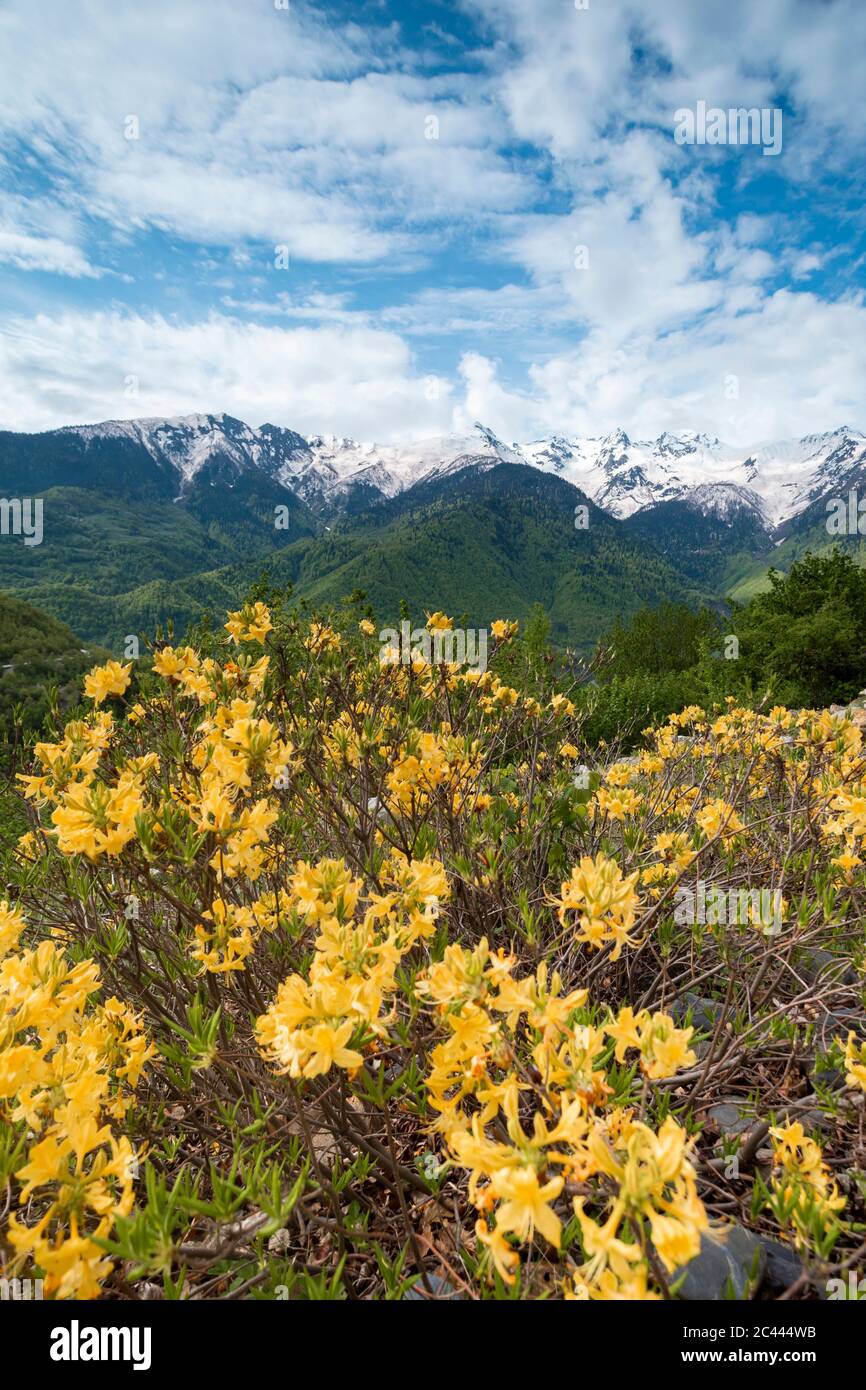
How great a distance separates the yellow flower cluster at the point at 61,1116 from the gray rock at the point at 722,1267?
1.62m

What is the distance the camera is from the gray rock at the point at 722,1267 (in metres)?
1.84

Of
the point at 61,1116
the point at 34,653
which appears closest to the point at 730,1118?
the point at 61,1116

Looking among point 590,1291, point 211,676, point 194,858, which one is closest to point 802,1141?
point 590,1291

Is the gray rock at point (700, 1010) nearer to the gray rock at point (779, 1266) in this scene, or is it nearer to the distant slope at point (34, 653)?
the gray rock at point (779, 1266)

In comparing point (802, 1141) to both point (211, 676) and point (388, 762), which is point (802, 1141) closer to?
point (388, 762)

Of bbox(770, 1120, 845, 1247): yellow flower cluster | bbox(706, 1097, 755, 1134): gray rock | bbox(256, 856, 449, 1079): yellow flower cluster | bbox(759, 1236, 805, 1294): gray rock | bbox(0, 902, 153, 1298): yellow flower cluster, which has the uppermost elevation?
bbox(256, 856, 449, 1079): yellow flower cluster

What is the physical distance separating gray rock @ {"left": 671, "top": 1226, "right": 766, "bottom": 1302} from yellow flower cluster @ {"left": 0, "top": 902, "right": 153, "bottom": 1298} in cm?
162

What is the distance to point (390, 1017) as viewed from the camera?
5.08 feet

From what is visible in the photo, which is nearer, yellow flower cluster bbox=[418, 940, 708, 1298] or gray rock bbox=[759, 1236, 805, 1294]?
yellow flower cluster bbox=[418, 940, 708, 1298]

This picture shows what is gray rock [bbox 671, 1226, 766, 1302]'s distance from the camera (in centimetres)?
184

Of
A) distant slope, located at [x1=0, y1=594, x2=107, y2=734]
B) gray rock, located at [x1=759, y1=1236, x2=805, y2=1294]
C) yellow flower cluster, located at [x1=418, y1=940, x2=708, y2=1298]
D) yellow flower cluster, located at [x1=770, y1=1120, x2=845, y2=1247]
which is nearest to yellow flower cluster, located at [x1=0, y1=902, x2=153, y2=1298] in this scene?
yellow flower cluster, located at [x1=418, y1=940, x2=708, y2=1298]

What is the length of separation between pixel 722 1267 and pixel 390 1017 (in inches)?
55.4

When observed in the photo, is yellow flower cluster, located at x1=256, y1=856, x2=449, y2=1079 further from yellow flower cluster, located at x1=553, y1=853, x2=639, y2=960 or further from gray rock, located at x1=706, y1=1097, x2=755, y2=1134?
gray rock, located at x1=706, y1=1097, x2=755, y2=1134
